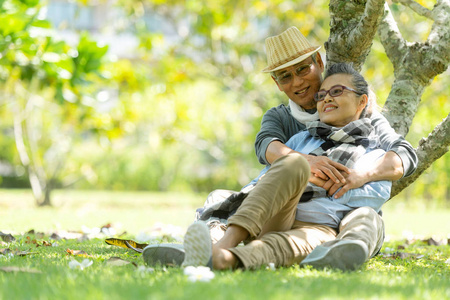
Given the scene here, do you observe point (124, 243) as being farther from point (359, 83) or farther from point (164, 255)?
point (359, 83)

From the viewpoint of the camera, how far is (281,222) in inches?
105

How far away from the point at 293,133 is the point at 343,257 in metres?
1.28

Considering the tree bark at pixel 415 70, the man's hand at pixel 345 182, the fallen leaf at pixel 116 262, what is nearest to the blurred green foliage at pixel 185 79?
the tree bark at pixel 415 70

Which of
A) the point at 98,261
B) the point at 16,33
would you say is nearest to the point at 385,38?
the point at 98,261

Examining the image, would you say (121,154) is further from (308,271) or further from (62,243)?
(308,271)

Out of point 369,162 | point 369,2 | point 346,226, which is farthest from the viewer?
point 369,2

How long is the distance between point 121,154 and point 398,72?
12899mm

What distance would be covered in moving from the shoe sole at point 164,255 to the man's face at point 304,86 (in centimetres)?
134

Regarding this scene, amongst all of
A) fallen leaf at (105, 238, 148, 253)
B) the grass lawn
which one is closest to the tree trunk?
the grass lawn

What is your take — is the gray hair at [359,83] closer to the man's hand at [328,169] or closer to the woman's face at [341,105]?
the woman's face at [341,105]

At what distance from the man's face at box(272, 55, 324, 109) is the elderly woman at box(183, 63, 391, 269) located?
0.48ft

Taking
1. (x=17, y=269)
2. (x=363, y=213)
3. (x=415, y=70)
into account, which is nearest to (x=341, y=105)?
(x=363, y=213)

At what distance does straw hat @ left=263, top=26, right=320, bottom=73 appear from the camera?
340 cm

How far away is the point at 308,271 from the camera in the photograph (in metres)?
2.33
